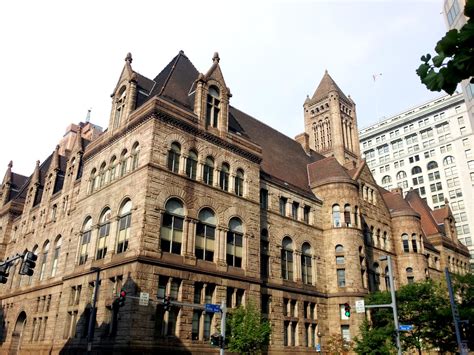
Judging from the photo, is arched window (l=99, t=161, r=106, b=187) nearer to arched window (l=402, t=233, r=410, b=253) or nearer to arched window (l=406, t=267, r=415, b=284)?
arched window (l=402, t=233, r=410, b=253)

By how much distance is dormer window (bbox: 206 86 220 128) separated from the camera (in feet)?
110

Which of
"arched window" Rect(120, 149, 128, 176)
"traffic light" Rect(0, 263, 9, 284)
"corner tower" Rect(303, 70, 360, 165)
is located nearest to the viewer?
"traffic light" Rect(0, 263, 9, 284)

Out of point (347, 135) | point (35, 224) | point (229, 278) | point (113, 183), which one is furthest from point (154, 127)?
point (347, 135)

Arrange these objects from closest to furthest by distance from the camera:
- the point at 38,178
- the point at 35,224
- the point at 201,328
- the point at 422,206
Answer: the point at 201,328 < the point at 35,224 < the point at 38,178 < the point at 422,206

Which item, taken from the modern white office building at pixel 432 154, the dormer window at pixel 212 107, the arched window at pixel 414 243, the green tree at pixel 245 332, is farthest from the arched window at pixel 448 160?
the green tree at pixel 245 332

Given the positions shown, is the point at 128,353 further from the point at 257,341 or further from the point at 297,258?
the point at 297,258

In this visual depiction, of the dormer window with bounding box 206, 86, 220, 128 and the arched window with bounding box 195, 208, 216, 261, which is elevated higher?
the dormer window with bounding box 206, 86, 220, 128

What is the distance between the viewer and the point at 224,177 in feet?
109

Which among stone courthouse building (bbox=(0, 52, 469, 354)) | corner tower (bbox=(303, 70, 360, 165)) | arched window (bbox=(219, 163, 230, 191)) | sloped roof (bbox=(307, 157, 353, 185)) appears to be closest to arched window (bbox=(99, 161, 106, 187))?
stone courthouse building (bbox=(0, 52, 469, 354))

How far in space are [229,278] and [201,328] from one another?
13.3 feet

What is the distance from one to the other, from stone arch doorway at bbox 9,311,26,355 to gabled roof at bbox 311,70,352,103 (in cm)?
5296

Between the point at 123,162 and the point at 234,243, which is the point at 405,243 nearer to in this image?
the point at 234,243

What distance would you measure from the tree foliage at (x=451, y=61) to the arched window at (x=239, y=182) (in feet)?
93.4

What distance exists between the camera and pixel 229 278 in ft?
98.0
